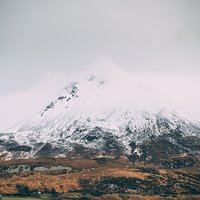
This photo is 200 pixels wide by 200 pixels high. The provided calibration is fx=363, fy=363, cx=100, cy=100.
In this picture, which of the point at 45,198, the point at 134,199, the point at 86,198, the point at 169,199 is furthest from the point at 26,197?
the point at 169,199

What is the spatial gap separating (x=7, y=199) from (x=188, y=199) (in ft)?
317

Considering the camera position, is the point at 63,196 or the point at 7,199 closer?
the point at 7,199

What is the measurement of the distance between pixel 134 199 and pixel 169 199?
64.5 ft

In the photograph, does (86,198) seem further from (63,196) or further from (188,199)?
(188,199)

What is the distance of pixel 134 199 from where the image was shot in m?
192

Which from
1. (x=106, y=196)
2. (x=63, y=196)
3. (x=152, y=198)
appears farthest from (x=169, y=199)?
(x=63, y=196)

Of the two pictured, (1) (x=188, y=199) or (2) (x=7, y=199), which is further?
(1) (x=188, y=199)

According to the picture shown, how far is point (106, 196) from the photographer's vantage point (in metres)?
195

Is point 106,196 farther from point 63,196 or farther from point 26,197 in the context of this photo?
point 26,197

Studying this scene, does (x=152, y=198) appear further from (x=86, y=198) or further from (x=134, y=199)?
(x=86, y=198)

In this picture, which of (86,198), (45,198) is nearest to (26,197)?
(45,198)

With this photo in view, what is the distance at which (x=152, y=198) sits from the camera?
7633 inches

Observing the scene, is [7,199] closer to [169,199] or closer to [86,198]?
[86,198]

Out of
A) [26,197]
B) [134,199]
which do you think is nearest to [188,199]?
[134,199]
